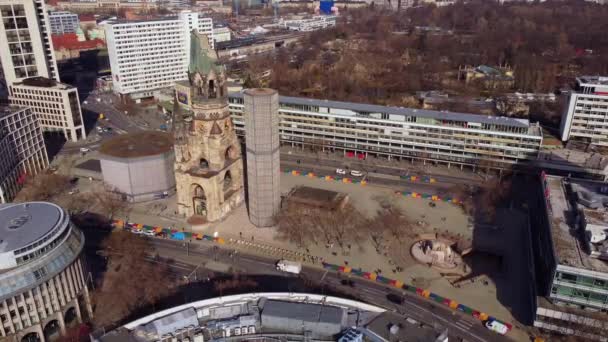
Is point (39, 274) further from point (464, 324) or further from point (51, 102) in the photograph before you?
point (51, 102)

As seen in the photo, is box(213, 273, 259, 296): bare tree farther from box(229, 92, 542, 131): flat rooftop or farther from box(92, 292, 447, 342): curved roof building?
box(229, 92, 542, 131): flat rooftop

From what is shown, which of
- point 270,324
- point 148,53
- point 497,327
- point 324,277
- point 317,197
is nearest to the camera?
point 270,324

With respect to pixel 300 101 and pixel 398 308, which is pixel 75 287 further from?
pixel 300 101

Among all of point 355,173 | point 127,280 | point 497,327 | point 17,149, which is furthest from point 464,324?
point 17,149

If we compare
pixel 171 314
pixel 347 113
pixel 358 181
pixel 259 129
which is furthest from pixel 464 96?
pixel 171 314

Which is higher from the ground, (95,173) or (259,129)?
(259,129)

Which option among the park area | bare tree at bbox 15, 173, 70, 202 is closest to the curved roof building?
the park area
